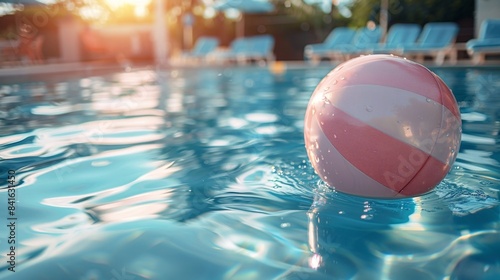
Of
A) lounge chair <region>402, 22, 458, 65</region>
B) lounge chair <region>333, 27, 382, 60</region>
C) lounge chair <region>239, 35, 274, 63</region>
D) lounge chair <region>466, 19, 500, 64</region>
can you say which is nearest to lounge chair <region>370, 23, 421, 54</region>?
lounge chair <region>333, 27, 382, 60</region>

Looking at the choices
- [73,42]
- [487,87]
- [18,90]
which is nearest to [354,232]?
[487,87]

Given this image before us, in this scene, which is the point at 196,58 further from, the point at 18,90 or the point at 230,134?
the point at 230,134

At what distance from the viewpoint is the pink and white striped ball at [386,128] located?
1939 mm

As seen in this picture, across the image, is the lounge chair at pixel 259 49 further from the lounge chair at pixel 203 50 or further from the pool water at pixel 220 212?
the pool water at pixel 220 212

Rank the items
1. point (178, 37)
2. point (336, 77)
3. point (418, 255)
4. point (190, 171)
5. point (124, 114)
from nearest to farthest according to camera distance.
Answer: point (418, 255) → point (336, 77) → point (190, 171) → point (124, 114) → point (178, 37)

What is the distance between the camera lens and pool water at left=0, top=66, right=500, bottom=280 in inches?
61.9

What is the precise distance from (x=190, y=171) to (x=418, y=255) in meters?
1.54

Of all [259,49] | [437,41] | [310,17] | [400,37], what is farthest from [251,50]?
[437,41]

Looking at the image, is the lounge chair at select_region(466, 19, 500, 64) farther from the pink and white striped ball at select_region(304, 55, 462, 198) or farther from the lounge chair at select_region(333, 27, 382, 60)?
the pink and white striped ball at select_region(304, 55, 462, 198)

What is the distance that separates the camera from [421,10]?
50.1ft

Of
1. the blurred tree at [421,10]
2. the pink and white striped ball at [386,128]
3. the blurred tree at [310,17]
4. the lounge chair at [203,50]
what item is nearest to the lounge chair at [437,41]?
the blurred tree at [421,10]

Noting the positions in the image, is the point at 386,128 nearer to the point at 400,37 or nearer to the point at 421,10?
the point at 400,37

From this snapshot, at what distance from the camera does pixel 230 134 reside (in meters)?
4.16

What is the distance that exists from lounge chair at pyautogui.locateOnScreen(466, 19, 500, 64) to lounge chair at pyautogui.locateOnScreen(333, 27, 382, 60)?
276 centimetres
